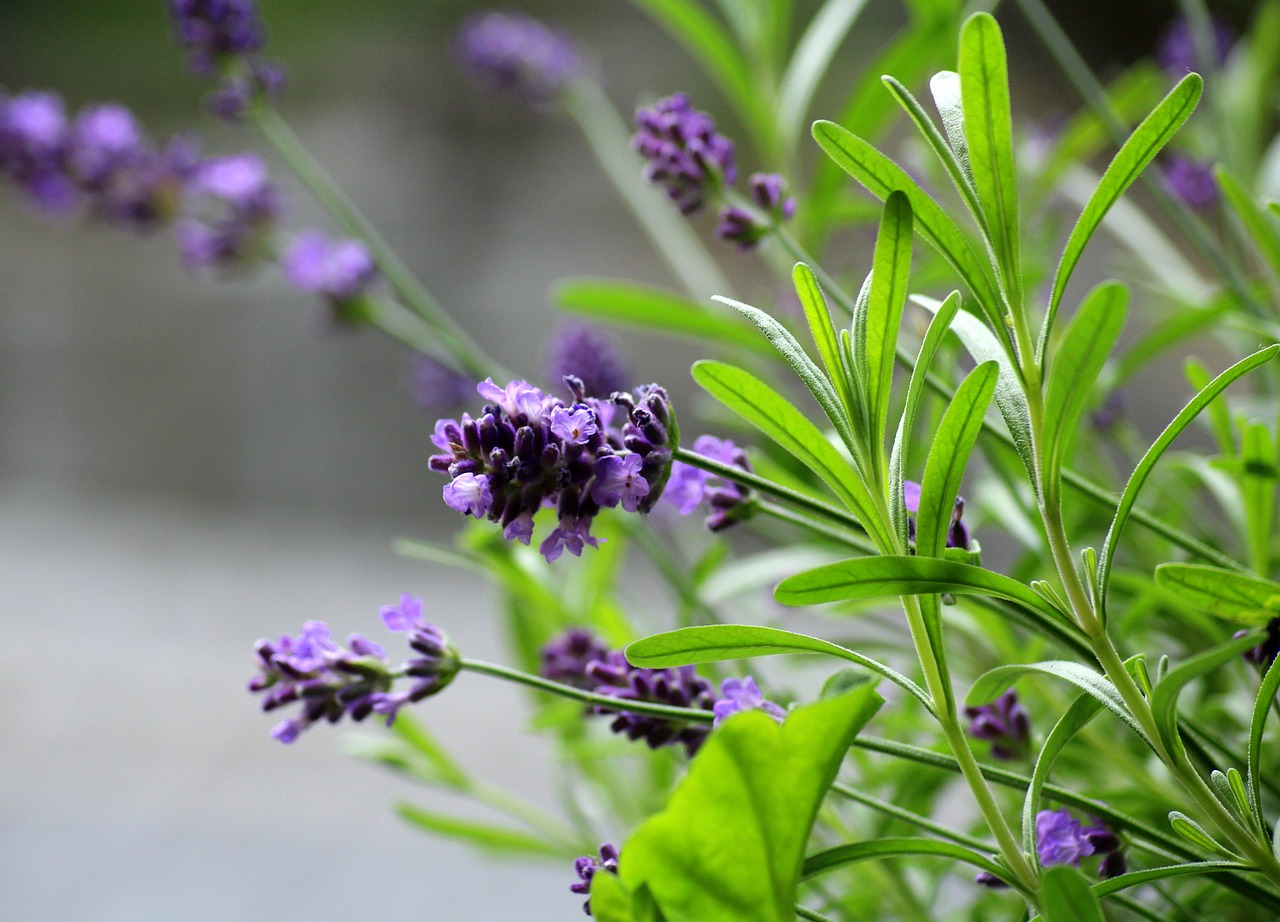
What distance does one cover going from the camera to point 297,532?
1.99m

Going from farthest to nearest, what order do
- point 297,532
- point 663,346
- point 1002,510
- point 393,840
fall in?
point 663,346, point 297,532, point 393,840, point 1002,510

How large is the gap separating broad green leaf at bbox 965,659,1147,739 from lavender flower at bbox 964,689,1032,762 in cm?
8

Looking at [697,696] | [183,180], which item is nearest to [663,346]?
[183,180]

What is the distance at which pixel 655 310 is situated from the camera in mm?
529

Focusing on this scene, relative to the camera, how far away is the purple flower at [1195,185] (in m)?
0.64

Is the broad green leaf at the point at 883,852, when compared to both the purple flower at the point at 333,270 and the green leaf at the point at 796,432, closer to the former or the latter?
the green leaf at the point at 796,432

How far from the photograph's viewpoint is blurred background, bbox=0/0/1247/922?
1.49 meters

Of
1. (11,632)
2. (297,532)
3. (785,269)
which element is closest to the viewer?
(785,269)

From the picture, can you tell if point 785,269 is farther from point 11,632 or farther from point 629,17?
point 629,17

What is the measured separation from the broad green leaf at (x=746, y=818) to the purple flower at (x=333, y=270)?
476mm

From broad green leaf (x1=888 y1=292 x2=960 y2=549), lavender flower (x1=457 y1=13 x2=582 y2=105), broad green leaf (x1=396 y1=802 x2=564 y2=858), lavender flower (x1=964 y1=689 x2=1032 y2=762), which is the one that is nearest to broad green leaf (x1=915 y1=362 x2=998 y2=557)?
broad green leaf (x1=888 y1=292 x2=960 y2=549)

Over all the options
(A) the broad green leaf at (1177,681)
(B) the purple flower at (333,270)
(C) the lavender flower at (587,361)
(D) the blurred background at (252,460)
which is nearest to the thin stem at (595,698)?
(A) the broad green leaf at (1177,681)

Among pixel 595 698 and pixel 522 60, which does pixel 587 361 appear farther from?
pixel 522 60

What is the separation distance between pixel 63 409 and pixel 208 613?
59 centimetres
